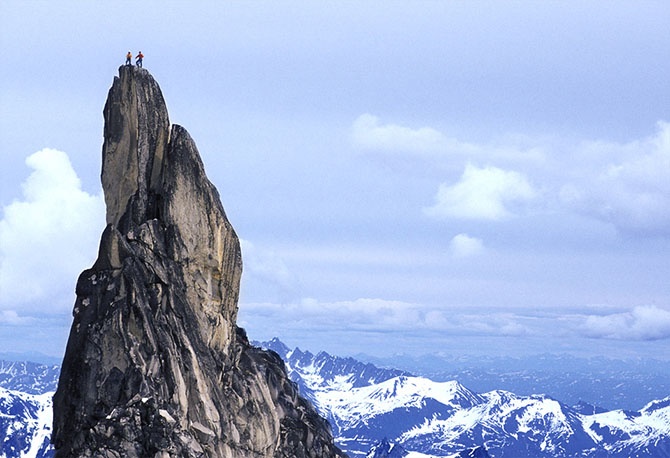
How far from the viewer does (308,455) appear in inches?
4163

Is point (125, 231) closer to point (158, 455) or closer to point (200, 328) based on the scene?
point (200, 328)

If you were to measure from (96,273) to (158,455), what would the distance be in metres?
14.8

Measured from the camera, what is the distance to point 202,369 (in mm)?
88312

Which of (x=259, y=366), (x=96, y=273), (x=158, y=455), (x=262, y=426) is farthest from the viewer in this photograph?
(x=259, y=366)

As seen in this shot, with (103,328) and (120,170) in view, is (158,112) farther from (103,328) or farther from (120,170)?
(103,328)

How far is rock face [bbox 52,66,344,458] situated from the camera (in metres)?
82.4

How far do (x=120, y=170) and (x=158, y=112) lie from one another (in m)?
5.36

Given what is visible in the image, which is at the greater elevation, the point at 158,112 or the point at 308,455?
the point at 158,112

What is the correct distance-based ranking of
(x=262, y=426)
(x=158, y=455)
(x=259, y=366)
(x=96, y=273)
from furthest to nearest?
(x=259, y=366) < (x=262, y=426) < (x=96, y=273) < (x=158, y=455)

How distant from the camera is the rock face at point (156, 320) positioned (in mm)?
82375

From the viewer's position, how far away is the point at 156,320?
282 ft

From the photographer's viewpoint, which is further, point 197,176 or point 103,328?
point 197,176

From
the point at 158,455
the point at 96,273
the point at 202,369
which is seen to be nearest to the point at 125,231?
the point at 96,273

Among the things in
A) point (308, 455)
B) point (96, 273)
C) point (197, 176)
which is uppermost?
point (197, 176)
